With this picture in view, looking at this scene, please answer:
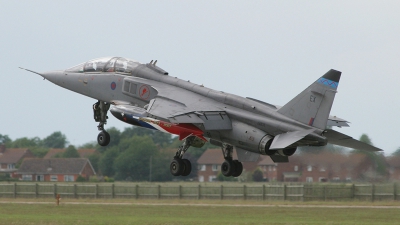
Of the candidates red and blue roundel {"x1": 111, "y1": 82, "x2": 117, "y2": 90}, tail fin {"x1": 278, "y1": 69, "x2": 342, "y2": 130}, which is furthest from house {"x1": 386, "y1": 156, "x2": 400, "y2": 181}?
red and blue roundel {"x1": 111, "y1": 82, "x2": 117, "y2": 90}

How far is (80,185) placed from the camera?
209ft

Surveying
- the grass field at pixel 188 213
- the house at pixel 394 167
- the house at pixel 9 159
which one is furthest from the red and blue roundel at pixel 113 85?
the house at pixel 9 159

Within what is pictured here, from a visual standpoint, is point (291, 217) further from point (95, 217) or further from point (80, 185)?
point (80, 185)

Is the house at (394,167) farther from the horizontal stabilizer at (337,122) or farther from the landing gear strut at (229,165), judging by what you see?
the landing gear strut at (229,165)

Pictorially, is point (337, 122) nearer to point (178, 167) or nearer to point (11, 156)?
point (178, 167)

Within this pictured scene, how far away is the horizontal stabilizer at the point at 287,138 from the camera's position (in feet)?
89.4

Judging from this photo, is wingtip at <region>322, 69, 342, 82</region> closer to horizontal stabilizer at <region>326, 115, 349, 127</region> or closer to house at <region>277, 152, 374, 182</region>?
horizontal stabilizer at <region>326, 115, 349, 127</region>

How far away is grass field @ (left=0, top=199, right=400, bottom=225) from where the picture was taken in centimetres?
4056

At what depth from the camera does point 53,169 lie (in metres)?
80.1

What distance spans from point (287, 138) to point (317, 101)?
162 centimetres

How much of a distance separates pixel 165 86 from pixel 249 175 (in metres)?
36.8

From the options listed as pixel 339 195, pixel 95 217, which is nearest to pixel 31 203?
pixel 95 217

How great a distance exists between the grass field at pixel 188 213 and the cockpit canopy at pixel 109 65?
9.06 metres

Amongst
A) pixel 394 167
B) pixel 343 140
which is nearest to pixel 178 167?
pixel 343 140
